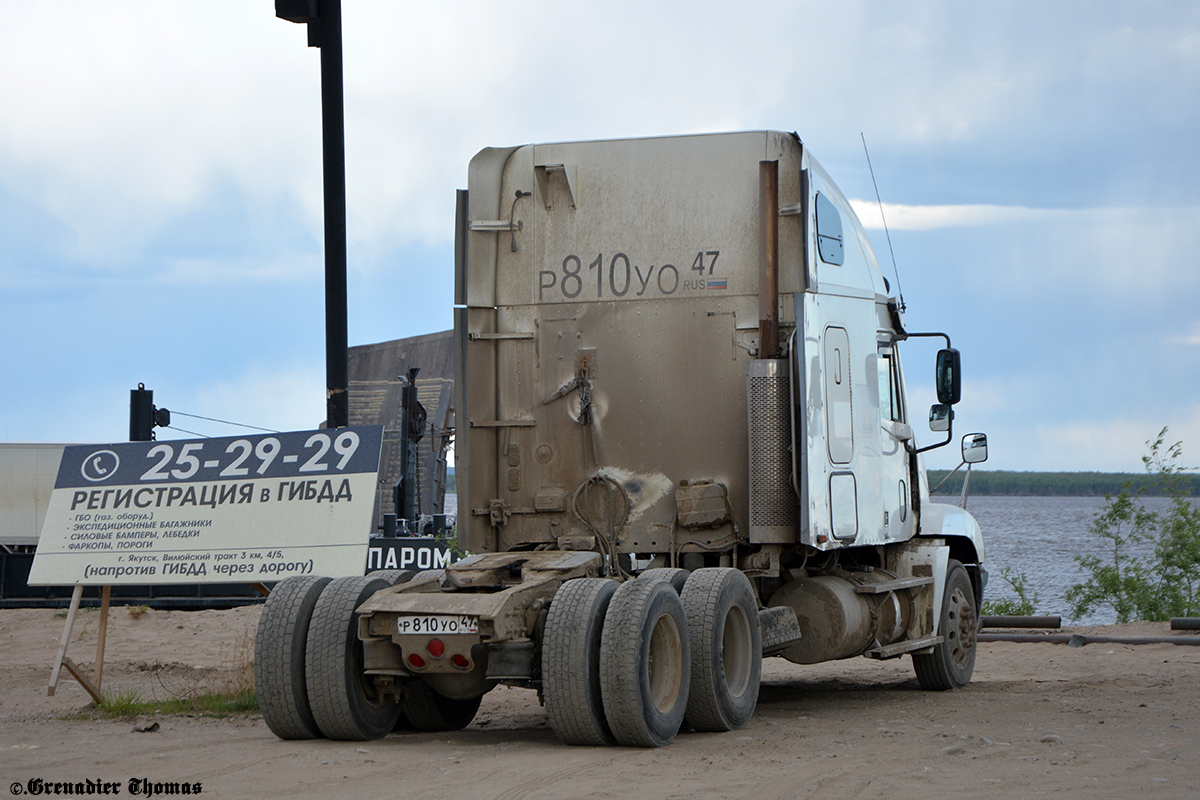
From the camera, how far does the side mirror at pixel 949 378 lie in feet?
36.2

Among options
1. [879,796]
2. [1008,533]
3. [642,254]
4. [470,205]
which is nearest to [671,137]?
[642,254]

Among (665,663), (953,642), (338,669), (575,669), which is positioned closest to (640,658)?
(575,669)

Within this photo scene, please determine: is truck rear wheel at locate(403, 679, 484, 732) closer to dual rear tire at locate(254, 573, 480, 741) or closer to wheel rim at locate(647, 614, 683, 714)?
dual rear tire at locate(254, 573, 480, 741)

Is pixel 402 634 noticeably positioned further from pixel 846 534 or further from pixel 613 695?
pixel 846 534

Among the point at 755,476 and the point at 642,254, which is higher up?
the point at 642,254

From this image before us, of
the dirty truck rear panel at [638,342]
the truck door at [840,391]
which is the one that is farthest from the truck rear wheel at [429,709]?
the truck door at [840,391]

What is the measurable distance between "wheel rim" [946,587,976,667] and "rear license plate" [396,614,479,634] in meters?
5.61

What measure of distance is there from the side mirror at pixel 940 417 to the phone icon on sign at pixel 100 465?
682 centimetres

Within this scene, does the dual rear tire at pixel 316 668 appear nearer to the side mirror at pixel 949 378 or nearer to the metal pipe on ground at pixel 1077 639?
the side mirror at pixel 949 378

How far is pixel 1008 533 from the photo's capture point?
9412 centimetres

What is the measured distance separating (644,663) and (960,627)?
17.6ft

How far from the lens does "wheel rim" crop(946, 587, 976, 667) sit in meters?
11.5

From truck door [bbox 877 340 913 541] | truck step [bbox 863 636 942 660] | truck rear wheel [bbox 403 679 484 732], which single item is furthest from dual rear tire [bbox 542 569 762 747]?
truck door [bbox 877 340 913 541]

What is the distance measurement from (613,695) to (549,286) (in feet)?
11.0
